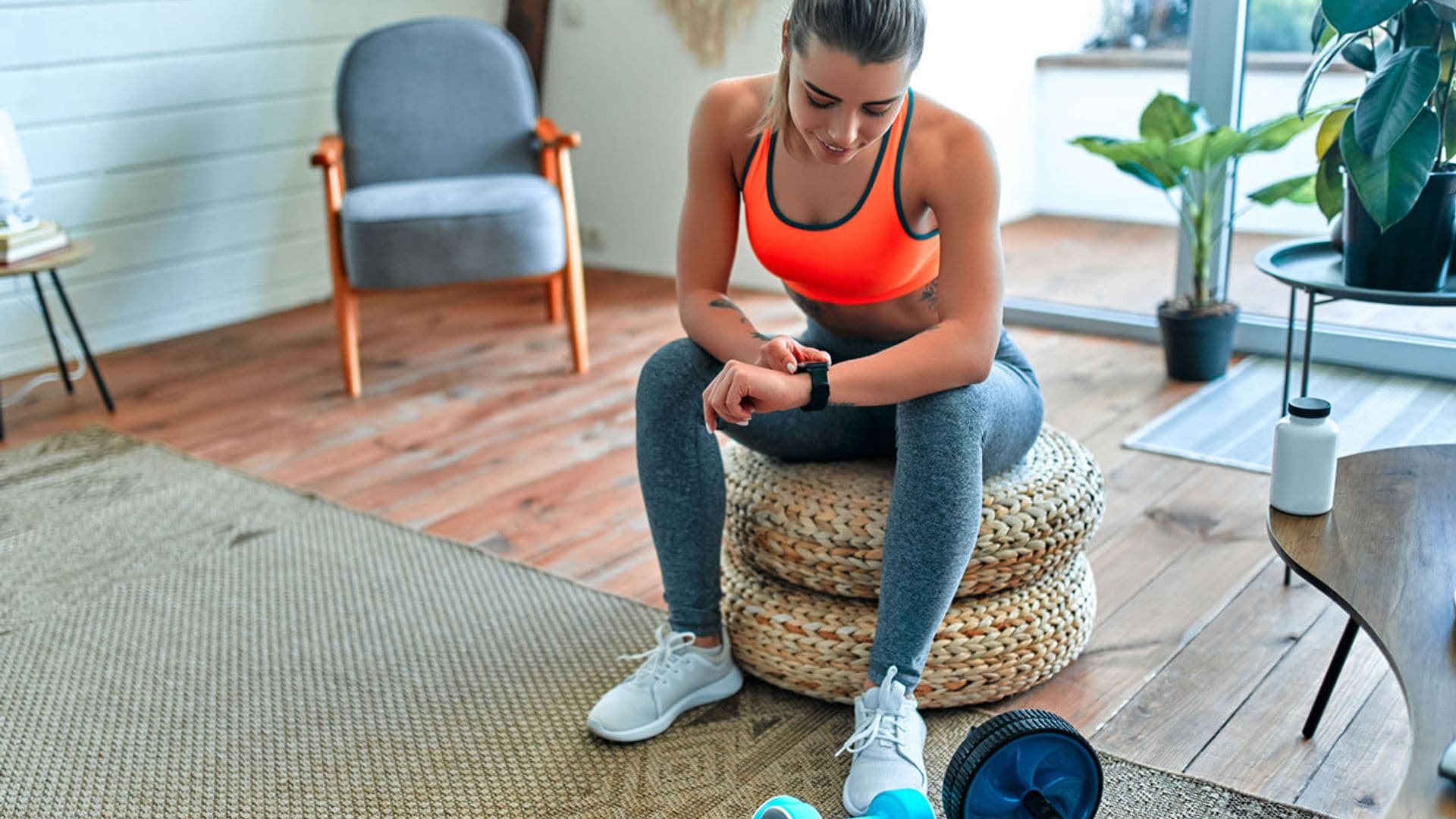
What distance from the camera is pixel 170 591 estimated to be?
213 centimetres

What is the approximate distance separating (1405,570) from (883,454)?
658mm

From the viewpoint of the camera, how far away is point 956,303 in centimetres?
150

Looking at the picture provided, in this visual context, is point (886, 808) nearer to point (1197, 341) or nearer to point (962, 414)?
point (962, 414)

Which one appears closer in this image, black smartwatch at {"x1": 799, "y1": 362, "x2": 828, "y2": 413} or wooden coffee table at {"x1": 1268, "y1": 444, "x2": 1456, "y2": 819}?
wooden coffee table at {"x1": 1268, "y1": 444, "x2": 1456, "y2": 819}

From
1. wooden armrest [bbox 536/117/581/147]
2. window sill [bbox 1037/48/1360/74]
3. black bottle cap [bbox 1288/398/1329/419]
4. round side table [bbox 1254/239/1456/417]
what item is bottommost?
black bottle cap [bbox 1288/398/1329/419]

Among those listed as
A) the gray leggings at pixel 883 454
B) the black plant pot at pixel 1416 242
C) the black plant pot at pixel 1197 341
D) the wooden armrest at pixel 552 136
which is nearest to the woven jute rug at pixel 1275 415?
the black plant pot at pixel 1197 341

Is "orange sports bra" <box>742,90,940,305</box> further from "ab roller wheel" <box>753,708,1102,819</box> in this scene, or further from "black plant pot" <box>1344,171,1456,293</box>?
"black plant pot" <box>1344,171,1456,293</box>

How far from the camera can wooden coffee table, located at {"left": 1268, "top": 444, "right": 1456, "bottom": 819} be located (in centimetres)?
102

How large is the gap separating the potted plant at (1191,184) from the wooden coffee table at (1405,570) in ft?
3.71

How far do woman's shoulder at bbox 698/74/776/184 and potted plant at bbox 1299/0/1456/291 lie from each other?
29.7 inches

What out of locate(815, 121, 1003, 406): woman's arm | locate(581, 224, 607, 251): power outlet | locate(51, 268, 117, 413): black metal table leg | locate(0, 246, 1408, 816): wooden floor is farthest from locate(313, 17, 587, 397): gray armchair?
locate(815, 121, 1003, 406): woman's arm

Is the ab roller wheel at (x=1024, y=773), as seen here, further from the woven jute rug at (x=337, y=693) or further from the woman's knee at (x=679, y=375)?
the woman's knee at (x=679, y=375)

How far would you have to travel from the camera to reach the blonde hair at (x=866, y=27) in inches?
51.4

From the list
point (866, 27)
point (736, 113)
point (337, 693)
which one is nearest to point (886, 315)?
point (736, 113)
